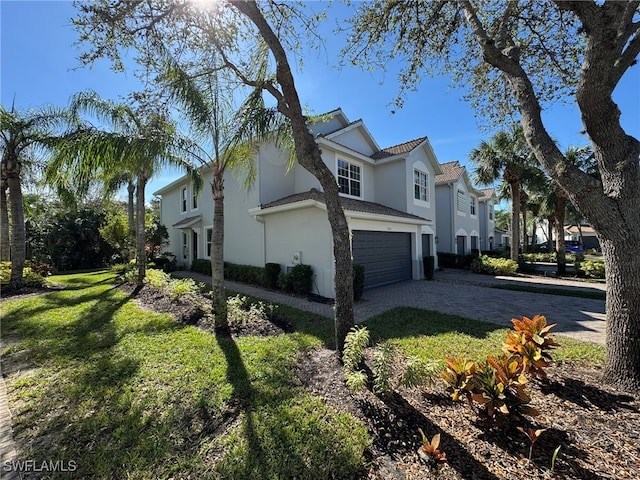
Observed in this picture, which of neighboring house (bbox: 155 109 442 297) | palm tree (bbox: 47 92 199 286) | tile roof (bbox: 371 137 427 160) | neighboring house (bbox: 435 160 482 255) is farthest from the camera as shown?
neighboring house (bbox: 435 160 482 255)

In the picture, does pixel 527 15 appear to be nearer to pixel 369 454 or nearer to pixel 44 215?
pixel 369 454

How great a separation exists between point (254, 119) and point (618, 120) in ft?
21.2

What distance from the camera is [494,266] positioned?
55.3 ft

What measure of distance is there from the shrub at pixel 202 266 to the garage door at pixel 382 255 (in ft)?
29.7

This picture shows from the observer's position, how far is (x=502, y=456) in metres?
2.82

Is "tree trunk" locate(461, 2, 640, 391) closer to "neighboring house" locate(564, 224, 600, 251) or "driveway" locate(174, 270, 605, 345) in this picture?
"driveway" locate(174, 270, 605, 345)

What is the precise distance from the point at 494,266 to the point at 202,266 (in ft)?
59.1

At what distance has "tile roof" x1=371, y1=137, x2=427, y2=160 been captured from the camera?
15.8m

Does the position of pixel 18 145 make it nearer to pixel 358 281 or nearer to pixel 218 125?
pixel 218 125

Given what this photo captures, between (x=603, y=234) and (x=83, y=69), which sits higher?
(x=83, y=69)

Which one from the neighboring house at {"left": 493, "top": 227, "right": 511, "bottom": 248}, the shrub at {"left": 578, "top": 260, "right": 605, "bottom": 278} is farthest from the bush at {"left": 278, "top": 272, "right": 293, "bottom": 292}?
the neighboring house at {"left": 493, "top": 227, "right": 511, "bottom": 248}

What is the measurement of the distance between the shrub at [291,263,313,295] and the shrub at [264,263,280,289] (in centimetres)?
128

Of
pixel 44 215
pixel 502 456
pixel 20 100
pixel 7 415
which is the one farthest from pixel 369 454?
pixel 44 215

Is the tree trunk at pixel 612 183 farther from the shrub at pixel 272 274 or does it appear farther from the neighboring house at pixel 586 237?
the neighboring house at pixel 586 237
